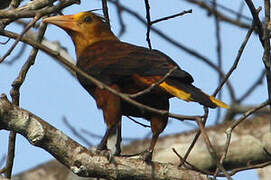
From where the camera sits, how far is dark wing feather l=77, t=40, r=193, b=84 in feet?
13.6

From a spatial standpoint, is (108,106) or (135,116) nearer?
(108,106)

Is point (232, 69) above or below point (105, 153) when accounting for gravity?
above

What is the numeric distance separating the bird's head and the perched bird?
0.17 meters

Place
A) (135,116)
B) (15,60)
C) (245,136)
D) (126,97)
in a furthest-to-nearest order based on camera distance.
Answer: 1. (245,136)
2. (15,60)
3. (135,116)
4. (126,97)

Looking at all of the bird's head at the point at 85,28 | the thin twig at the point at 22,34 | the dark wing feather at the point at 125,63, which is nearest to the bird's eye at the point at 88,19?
the bird's head at the point at 85,28

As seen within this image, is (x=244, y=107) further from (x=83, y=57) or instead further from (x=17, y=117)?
(x=17, y=117)

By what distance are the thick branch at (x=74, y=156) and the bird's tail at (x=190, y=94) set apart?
400 mm

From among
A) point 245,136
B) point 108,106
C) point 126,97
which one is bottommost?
point 126,97

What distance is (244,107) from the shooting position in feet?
23.1

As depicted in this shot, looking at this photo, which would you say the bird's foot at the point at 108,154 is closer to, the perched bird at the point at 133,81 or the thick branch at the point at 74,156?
the thick branch at the point at 74,156

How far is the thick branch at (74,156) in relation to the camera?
11.0 feet

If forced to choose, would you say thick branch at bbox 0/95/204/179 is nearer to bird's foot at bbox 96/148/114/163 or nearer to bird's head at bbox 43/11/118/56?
bird's foot at bbox 96/148/114/163

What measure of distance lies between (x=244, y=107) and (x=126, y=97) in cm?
417

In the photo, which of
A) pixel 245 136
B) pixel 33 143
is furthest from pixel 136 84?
pixel 245 136
